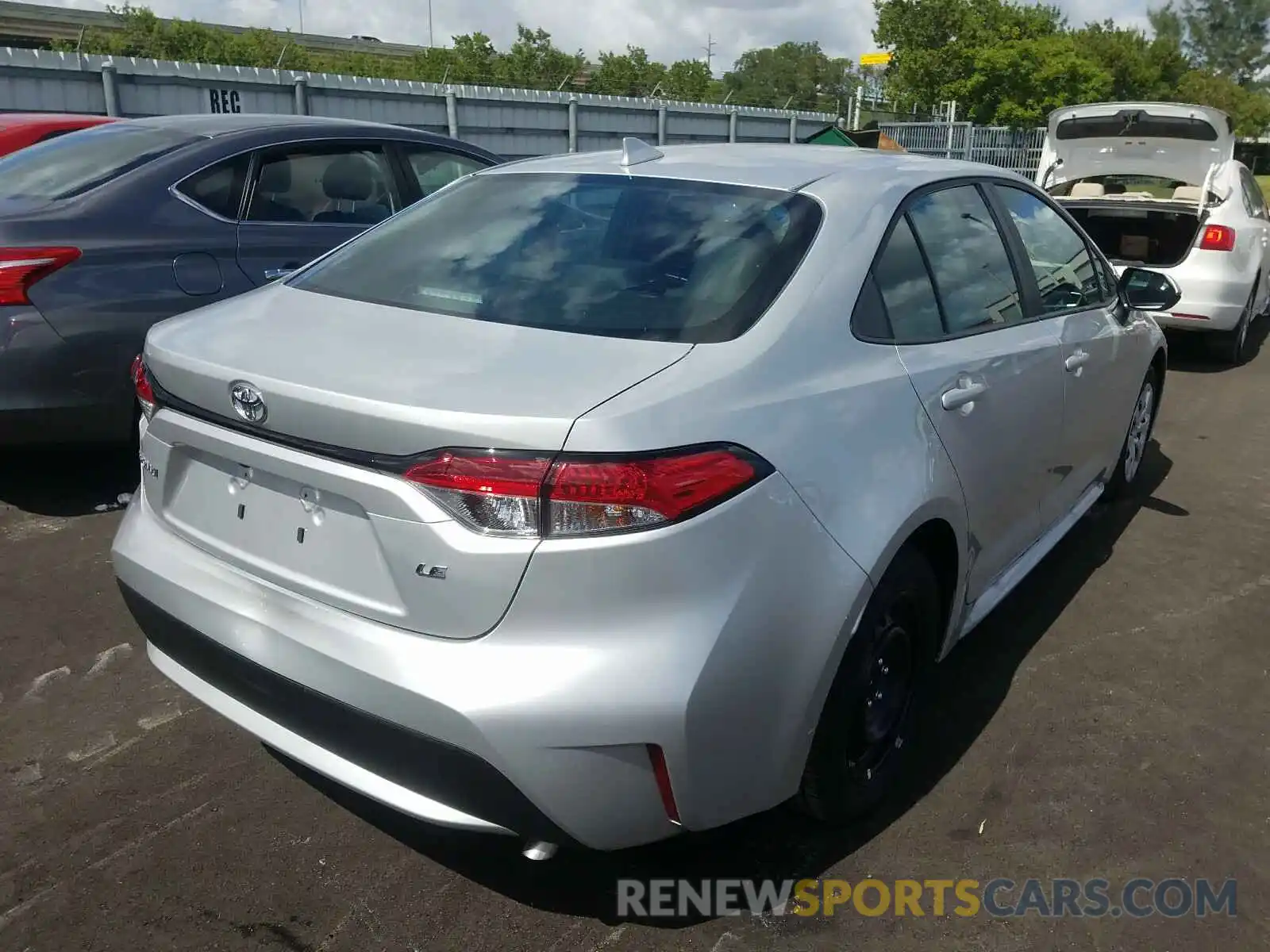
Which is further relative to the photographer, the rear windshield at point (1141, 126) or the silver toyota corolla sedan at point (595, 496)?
the rear windshield at point (1141, 126)

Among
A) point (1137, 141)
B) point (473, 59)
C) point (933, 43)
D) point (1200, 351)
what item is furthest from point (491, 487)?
point (473, 59)

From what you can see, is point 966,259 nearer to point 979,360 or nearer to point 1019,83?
point 979,360

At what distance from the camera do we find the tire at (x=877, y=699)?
2.38 m

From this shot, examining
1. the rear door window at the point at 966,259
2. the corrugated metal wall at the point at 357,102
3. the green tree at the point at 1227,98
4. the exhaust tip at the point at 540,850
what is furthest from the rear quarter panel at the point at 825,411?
the green tree at the point at 1227,98

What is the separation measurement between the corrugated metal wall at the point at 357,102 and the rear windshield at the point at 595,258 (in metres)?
9.56

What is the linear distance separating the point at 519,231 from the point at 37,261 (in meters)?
2.31

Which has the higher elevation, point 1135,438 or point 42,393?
point 42,393

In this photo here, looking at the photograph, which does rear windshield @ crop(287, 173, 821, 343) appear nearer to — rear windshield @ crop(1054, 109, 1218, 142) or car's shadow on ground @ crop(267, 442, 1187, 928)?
car's shadow on ground @ crop(267, 442, 1187, 928)

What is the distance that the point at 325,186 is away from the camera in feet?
17.2

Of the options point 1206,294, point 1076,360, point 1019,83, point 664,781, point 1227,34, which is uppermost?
point 1227,34

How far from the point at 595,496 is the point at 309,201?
3819mm

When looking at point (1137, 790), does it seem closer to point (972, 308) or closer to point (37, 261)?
point (972, 308)

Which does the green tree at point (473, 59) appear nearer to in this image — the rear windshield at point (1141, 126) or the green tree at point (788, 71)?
the rear windshield at point (1141, 126)

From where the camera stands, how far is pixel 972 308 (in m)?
3.08
